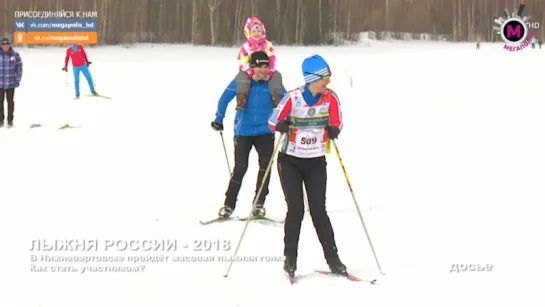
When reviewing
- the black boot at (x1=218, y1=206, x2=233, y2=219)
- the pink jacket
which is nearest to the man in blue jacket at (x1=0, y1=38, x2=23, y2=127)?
the pink jacket

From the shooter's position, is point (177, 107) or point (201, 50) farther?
point (201, 50)

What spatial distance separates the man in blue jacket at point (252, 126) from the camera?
6.80 metres

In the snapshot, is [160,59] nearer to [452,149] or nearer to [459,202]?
[452,149]

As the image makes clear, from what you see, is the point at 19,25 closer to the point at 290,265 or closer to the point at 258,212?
the point at 258,212

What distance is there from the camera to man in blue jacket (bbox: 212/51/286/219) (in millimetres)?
6801

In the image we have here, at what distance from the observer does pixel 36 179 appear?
8953 mm

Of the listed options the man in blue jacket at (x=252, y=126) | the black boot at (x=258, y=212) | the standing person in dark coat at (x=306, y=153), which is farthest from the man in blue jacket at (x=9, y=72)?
the standing person in dark coat at (x=306, y=153)

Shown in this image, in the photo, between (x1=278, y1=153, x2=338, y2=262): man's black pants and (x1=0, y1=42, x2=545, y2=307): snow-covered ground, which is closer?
(x1=0, y1=42, x2=545, y2=307): snow-covered ground

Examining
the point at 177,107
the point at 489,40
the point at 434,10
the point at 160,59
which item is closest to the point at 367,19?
the point at 434,10

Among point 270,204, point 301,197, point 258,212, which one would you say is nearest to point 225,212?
point 258,212

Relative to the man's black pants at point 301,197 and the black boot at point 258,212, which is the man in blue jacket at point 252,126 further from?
the man's black pants at point 301,197

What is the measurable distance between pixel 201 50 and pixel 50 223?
3682cm

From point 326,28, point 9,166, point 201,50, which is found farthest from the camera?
point 326,28

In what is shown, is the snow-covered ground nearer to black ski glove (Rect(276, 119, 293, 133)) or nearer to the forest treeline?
black ski glove (Rect(276, 119, 293, 133))
